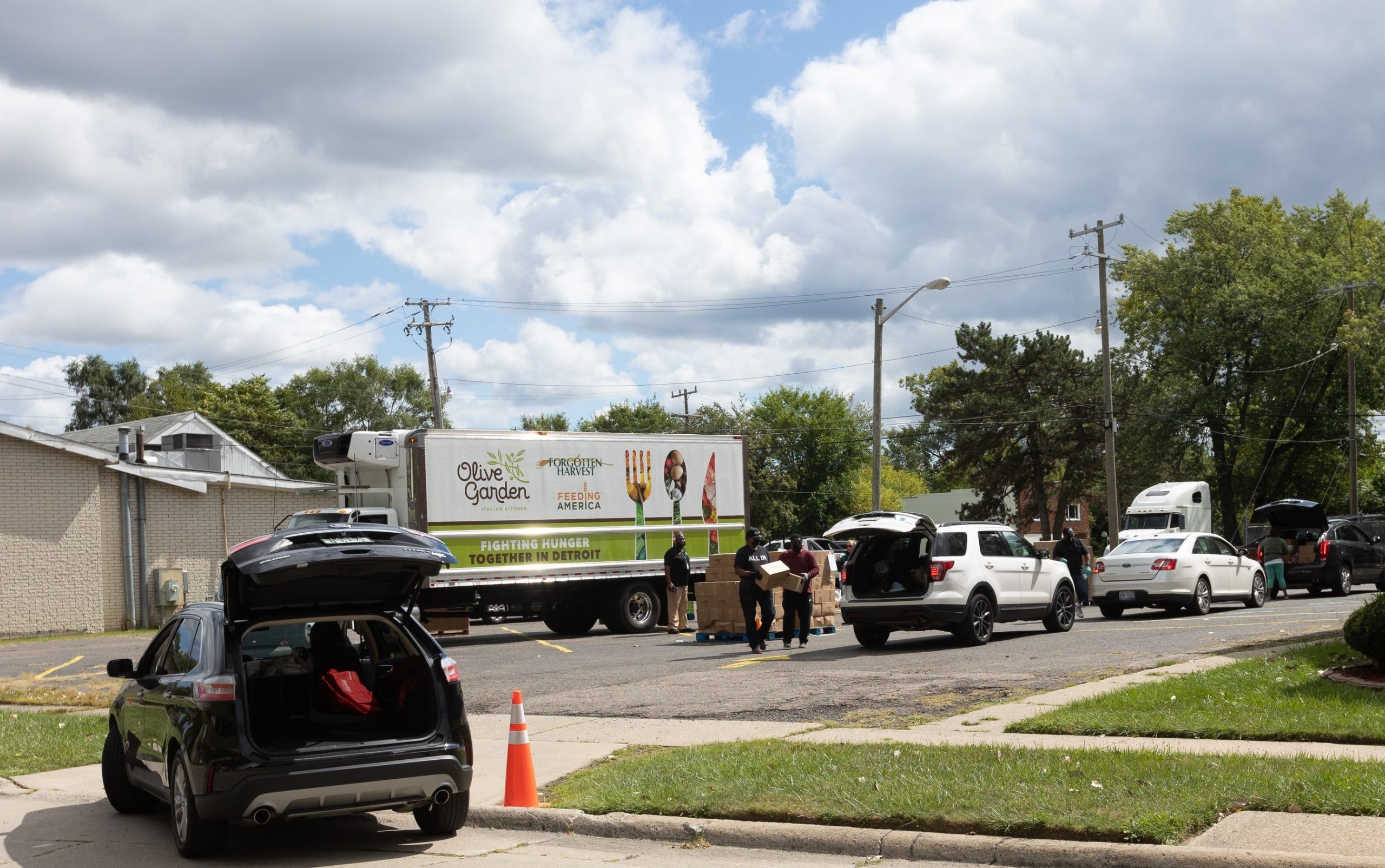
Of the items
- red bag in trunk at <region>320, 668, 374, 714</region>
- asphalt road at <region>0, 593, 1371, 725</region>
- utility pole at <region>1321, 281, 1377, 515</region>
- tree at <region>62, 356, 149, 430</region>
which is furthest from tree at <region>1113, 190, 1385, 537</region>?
tree at <region>62, 356, 149, 430</region>

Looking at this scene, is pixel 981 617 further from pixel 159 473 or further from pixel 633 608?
pixel 159 473

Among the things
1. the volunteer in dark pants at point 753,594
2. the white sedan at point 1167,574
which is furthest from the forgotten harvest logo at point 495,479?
the white sedan at point 1167,574

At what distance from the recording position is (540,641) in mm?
21844

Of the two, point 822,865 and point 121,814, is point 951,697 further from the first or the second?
point 121,814

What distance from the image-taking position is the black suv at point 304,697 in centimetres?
714

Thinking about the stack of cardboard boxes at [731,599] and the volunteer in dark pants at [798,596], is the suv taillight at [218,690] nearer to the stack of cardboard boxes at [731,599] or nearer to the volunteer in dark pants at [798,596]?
the volunteer in dark pants at [798,596]

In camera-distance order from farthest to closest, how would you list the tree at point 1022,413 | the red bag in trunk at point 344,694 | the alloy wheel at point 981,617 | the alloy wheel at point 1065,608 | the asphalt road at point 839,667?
1. the tree at point 1022,413
2. the alloy wheel at point 1065,608
3. the alloy wheel at point 981,617
4. the asphalt road at point 839,667
5. the red bag in trunk at point 344,694

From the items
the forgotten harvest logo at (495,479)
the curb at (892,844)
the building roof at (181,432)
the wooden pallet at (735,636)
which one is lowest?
the wooden pallet at (735,636)

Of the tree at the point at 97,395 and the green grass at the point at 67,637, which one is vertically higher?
the tree at the point at 97,395

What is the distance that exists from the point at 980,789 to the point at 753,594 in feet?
34.5

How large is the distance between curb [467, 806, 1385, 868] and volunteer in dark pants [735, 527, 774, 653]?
372 inches

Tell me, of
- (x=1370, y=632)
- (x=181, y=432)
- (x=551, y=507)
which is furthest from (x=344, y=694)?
Result: (x=181, y=432)

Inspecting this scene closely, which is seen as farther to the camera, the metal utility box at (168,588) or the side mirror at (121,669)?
the metal utility box at (168,588)

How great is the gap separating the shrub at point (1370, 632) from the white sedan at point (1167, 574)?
399 inches
